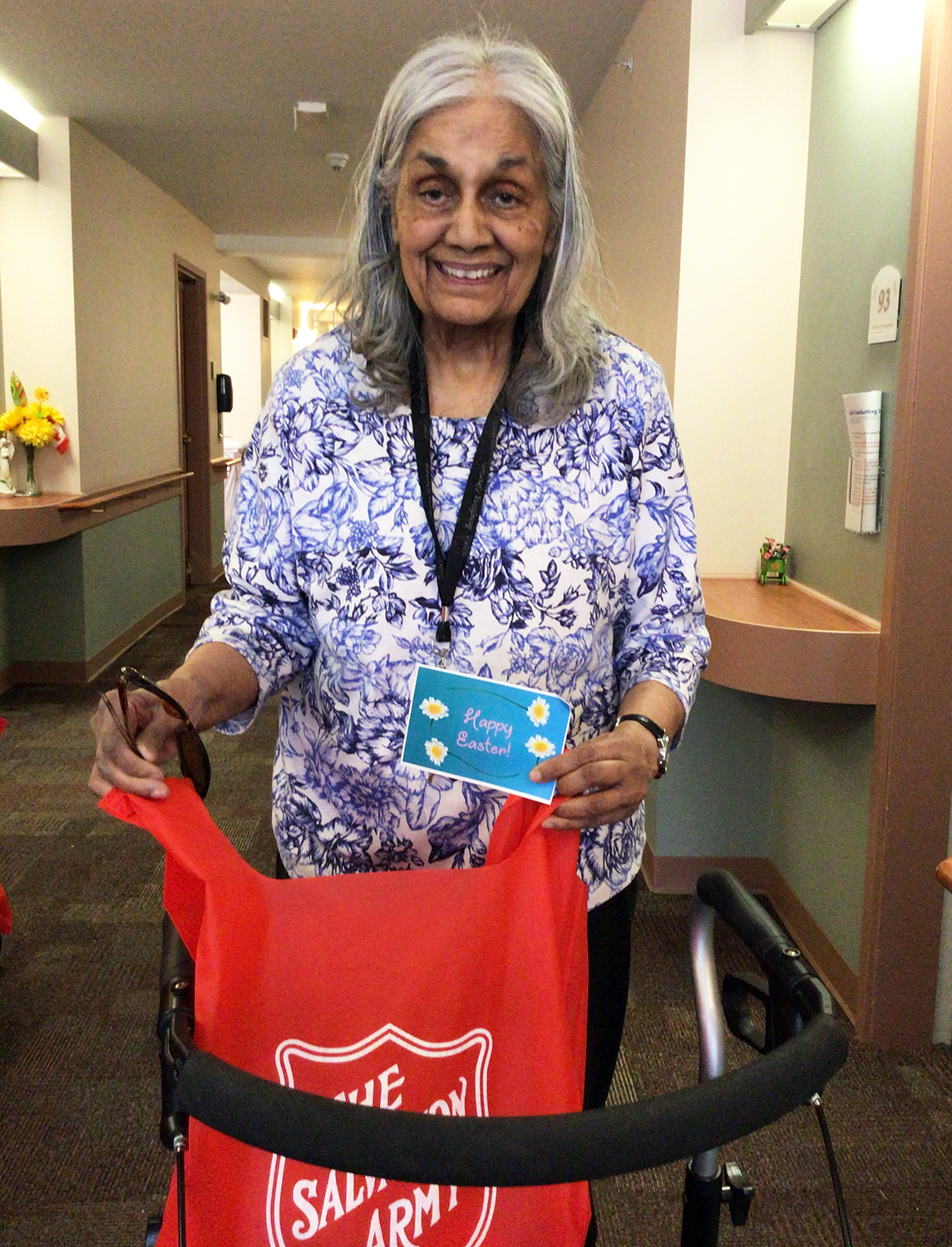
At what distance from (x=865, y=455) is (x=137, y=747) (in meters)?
1.99

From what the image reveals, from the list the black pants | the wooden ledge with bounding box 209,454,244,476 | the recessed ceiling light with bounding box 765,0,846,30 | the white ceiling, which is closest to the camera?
the black pants

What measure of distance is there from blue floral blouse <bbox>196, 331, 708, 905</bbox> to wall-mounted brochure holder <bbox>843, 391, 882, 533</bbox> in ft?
4.60

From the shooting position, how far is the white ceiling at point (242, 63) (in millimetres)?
3928

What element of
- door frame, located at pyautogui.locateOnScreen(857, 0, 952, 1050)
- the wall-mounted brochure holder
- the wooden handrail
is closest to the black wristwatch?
door frame, located at pyautogui.locateOnScreen(857, 0, 952, 1050)

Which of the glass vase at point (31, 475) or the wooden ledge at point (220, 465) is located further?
the wooden ledge at point (220, 465)

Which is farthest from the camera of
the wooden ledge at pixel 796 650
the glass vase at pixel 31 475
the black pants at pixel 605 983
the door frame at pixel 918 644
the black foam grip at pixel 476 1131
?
the glass vase at pixel 31 475

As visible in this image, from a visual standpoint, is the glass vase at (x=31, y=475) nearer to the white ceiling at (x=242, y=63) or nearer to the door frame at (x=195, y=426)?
Result: the white ceiling at (x=242, y=63)

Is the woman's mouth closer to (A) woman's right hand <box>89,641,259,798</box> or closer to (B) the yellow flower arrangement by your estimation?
(A) woman's right hand <box>89,641,259,798</box>

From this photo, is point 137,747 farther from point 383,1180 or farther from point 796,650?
point 796,650

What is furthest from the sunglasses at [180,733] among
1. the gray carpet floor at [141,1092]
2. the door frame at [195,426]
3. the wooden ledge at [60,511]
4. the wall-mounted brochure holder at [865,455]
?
the door frame at [195,426]

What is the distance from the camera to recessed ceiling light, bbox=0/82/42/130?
5.12 metres

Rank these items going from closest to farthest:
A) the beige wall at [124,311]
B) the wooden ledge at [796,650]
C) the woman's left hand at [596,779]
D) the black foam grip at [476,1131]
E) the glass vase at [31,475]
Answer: the black foam grip at [476,1131], the woman's left hand at [596,779], the wooden ledge at [796,650], the glass vase at [31,475], the beige wall at [124,311]

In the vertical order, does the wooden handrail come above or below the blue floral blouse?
below

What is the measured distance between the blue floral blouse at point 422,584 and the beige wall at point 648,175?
63.6 inches
